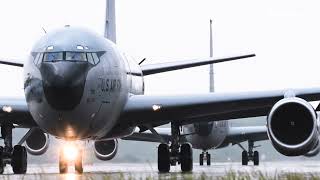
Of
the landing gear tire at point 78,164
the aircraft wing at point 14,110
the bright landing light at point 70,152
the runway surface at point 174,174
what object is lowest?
the runway surface at point 174,174

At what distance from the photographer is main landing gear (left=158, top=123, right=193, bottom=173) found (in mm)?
23844

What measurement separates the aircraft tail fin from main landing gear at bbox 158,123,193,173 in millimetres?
5285

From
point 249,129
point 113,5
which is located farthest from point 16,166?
point 249,129

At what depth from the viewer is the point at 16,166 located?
22.1 meters

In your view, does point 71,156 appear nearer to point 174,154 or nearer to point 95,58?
point 174,154

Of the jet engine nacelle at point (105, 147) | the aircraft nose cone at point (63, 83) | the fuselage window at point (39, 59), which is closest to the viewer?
the aircraft nose cone at point (63, 83)

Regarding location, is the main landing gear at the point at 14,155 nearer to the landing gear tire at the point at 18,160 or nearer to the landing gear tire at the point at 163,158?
the landing gear tire at the point at 18,160

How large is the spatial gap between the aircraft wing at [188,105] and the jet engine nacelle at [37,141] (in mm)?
6687

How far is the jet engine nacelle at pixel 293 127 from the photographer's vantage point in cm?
1856

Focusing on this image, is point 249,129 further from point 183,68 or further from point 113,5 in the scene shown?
point 183,68

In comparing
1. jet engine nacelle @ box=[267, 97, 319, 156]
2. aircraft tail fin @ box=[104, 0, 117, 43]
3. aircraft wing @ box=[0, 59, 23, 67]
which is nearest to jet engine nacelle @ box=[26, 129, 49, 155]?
aircraft tail fin @ box=[104, 0, 117, 43]

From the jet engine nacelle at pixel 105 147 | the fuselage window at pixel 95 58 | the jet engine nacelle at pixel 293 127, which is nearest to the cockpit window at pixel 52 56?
the fuselage window at pixel 95 58

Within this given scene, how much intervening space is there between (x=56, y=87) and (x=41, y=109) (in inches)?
37.9

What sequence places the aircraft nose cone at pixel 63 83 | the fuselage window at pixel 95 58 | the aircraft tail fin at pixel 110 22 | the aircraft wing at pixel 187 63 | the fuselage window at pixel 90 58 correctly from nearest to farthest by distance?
the aircraft nose cone at pixel 63 83 < the fuselage window at pixel 90 58 < the fuselage window at pixel 95 58 < the aircraft wing at pixel 187 63 < the aircraft tail fin at pixel 110 22
